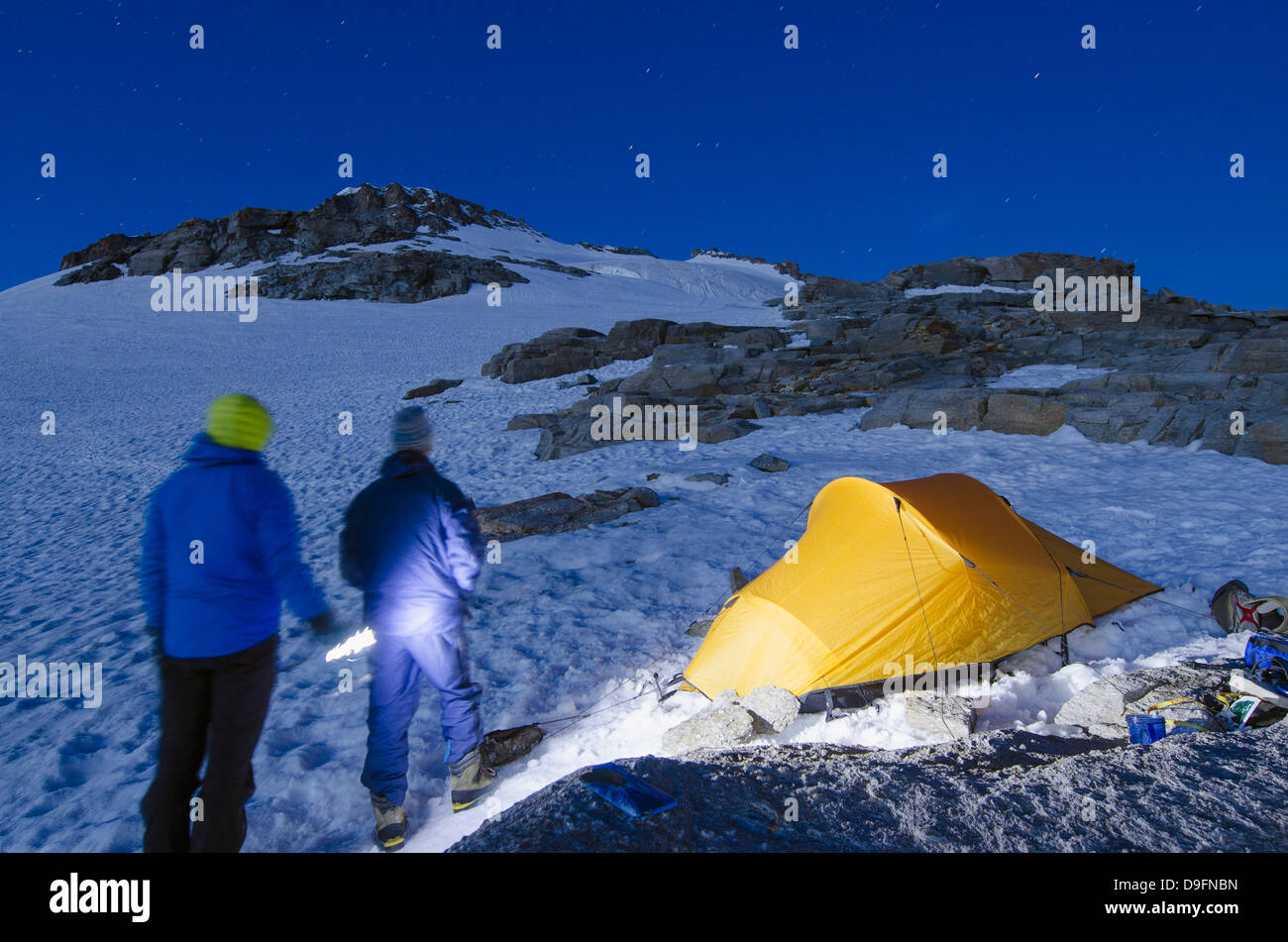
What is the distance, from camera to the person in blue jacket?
3713mm

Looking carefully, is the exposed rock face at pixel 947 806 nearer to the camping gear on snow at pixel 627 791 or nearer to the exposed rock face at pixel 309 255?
the camping gear on snow at pixel 627 791

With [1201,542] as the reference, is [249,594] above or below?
above

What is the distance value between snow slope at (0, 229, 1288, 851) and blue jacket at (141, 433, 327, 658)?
1.77 m

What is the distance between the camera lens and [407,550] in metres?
3.73

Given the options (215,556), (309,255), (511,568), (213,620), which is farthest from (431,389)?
(309,255)

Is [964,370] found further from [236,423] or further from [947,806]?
[236,423]

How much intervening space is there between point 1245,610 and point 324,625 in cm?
735

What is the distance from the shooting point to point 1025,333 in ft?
94.7

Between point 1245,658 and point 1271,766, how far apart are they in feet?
6.99

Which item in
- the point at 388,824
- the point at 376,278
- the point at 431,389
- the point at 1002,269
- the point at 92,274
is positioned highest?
the point at 92,274

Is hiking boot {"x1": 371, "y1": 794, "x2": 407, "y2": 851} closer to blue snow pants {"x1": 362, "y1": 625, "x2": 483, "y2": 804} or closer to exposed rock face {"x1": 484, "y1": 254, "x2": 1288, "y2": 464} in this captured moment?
blue snow pants {"x1": 362, "y1": 625, "x2": 483, "y2": 804}

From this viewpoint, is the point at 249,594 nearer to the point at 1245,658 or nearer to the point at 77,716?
the point at 77,716
